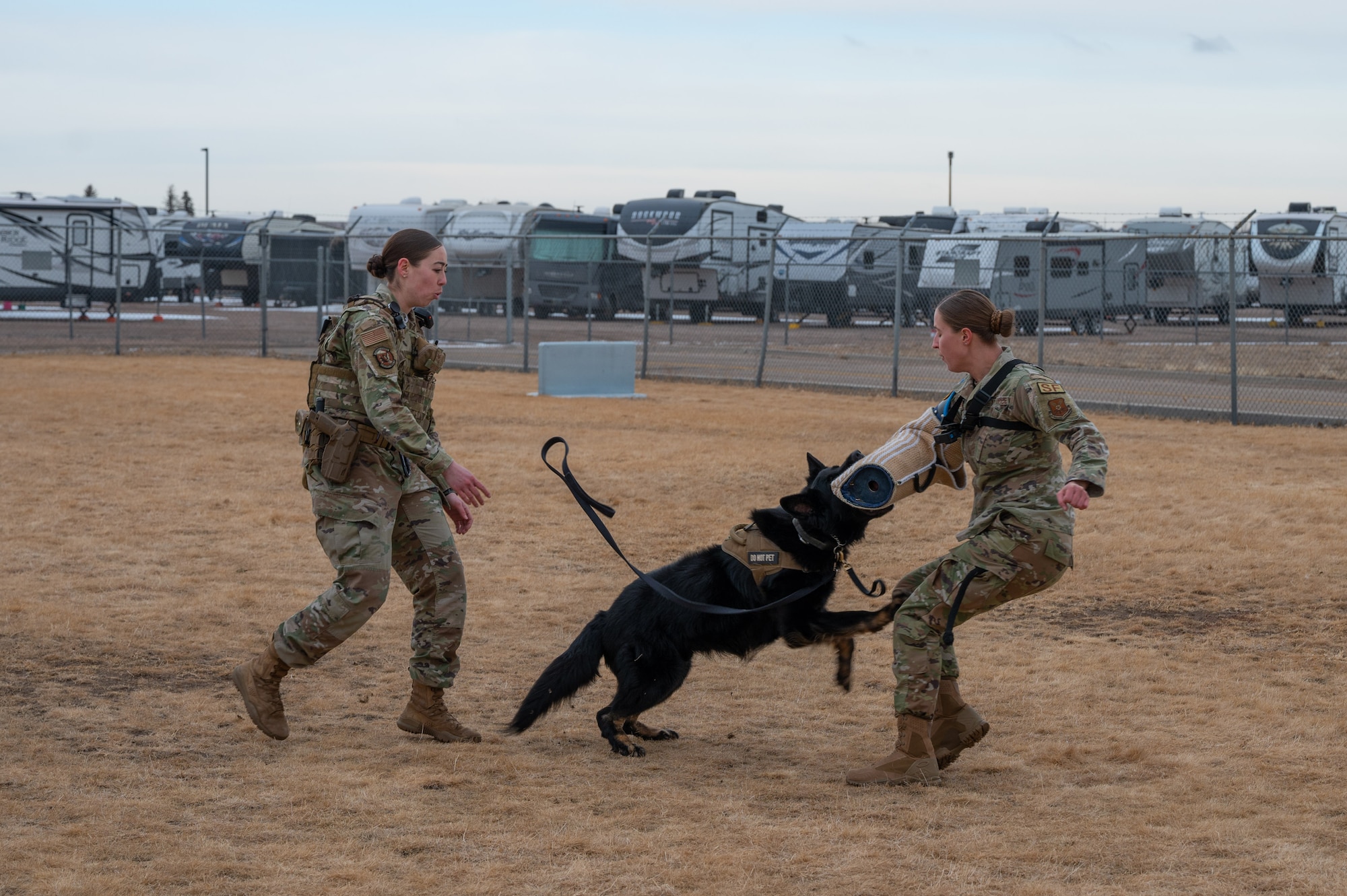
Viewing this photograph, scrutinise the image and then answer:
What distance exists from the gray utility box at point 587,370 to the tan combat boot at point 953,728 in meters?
11.9

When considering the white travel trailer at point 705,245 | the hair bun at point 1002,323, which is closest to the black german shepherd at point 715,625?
the hair bun at point 1002,323

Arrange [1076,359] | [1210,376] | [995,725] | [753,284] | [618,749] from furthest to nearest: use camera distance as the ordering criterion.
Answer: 1. [753,284]
2. [1076,359]
3. [1210,376]
4. [995,725]
5. [618,749]

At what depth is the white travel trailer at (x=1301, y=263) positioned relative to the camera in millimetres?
21186

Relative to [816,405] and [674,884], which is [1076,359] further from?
[674,884]

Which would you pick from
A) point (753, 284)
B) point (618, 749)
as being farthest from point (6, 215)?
point (618, 749)

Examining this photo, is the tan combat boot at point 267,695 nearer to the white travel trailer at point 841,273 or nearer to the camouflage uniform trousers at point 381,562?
the camouflage uniform trousers at point 381,562

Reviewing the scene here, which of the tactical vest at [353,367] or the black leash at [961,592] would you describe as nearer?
the black leash at [961,592]

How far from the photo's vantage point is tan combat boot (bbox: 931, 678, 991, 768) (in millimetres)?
4094

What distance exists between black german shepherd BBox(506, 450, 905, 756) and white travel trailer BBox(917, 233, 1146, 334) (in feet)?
64.4

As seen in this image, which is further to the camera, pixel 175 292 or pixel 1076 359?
pixel 175 292

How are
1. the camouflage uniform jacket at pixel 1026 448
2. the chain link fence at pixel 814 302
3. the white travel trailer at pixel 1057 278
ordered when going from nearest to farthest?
the camouflage uniform jacket at pixel 1026 448
the chain link fence at pixel 814 302
the white travel trailer at pixel 1057 278

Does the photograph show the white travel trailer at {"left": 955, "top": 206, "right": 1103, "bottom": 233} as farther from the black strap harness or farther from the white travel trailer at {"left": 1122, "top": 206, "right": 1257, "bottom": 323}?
the black strap harness

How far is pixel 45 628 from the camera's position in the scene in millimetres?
5645

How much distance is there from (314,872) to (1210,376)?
55.1 ft
